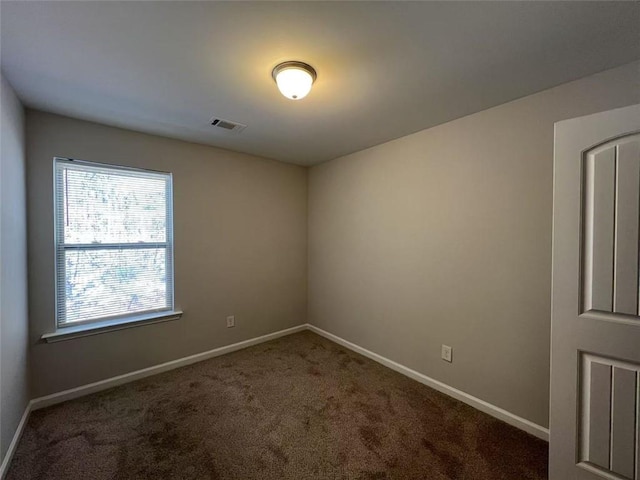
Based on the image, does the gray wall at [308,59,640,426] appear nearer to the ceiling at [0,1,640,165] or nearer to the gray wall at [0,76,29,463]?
the ceiling at [0,1,640,165]

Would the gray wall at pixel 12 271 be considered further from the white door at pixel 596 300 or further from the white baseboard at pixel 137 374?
the white door at pixel 596 300

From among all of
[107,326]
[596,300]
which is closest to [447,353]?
[596,300]

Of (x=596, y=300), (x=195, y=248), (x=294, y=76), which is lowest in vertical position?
(x=596, y=300)

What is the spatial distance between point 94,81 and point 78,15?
64 centimetres

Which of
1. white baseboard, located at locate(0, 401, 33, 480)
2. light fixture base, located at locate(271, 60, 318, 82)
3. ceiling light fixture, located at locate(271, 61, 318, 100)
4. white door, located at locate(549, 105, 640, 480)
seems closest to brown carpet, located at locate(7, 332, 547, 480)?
white baseboard, located at locate(0, 401, 33, 480)

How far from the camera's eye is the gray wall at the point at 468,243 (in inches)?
71.7

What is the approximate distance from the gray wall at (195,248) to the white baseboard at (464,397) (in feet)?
4.07

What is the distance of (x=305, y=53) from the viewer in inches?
57.0

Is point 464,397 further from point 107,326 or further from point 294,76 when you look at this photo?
point 107,326

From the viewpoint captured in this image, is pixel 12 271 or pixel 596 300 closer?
pixel 596 300

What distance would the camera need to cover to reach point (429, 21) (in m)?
1.24

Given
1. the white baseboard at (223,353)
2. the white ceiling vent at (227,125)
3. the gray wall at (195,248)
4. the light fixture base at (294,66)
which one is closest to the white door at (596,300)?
the white baseboard at (223,353)

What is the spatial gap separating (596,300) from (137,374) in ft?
11.5

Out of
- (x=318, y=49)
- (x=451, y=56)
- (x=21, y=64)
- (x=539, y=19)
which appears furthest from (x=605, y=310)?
(x=21, y=64)
